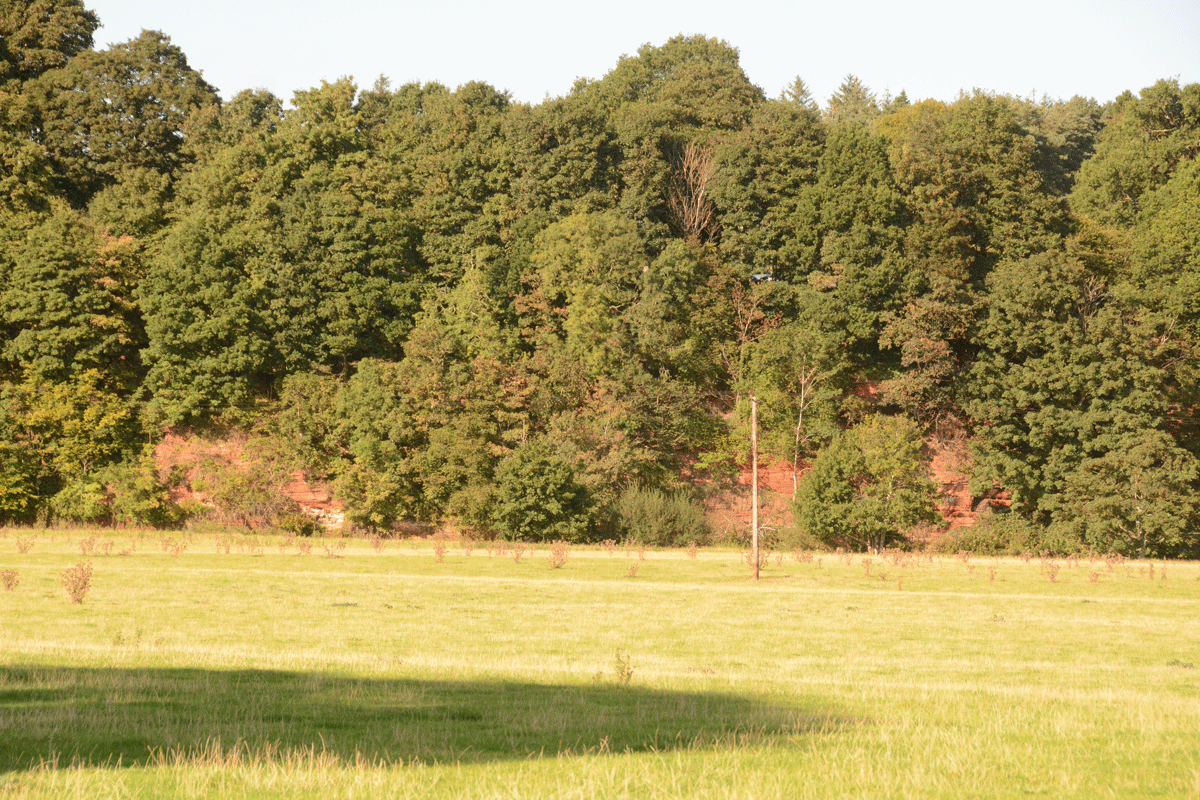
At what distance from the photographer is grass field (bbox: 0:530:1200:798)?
8.41 meters

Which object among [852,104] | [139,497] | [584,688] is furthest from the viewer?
[852,104]

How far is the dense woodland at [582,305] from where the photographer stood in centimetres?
4531

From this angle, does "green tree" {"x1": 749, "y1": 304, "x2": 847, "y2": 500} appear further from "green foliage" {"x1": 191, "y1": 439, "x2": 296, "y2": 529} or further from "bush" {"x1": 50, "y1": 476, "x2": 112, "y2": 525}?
"bush" {"x1": 50, "y1": 476, "x2": 112, "y2": 525}

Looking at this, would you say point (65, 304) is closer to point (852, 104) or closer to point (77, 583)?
point (77, 583)

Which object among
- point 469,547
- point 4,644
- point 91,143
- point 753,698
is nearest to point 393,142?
point 91,143

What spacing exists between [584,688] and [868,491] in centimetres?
3347

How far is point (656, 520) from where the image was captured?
4553 centimetres

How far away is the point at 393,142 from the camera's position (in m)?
62.4

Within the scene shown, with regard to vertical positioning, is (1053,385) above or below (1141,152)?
below

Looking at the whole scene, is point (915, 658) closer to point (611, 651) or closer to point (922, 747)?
point (611, 651)

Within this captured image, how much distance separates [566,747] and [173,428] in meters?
47.1

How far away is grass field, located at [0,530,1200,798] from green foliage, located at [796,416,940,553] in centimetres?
1344

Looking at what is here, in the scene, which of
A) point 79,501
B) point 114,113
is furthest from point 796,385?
point 114,113

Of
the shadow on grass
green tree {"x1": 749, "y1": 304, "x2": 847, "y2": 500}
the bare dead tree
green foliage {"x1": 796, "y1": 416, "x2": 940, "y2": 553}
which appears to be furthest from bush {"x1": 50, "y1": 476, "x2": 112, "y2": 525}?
the shadow on grass
